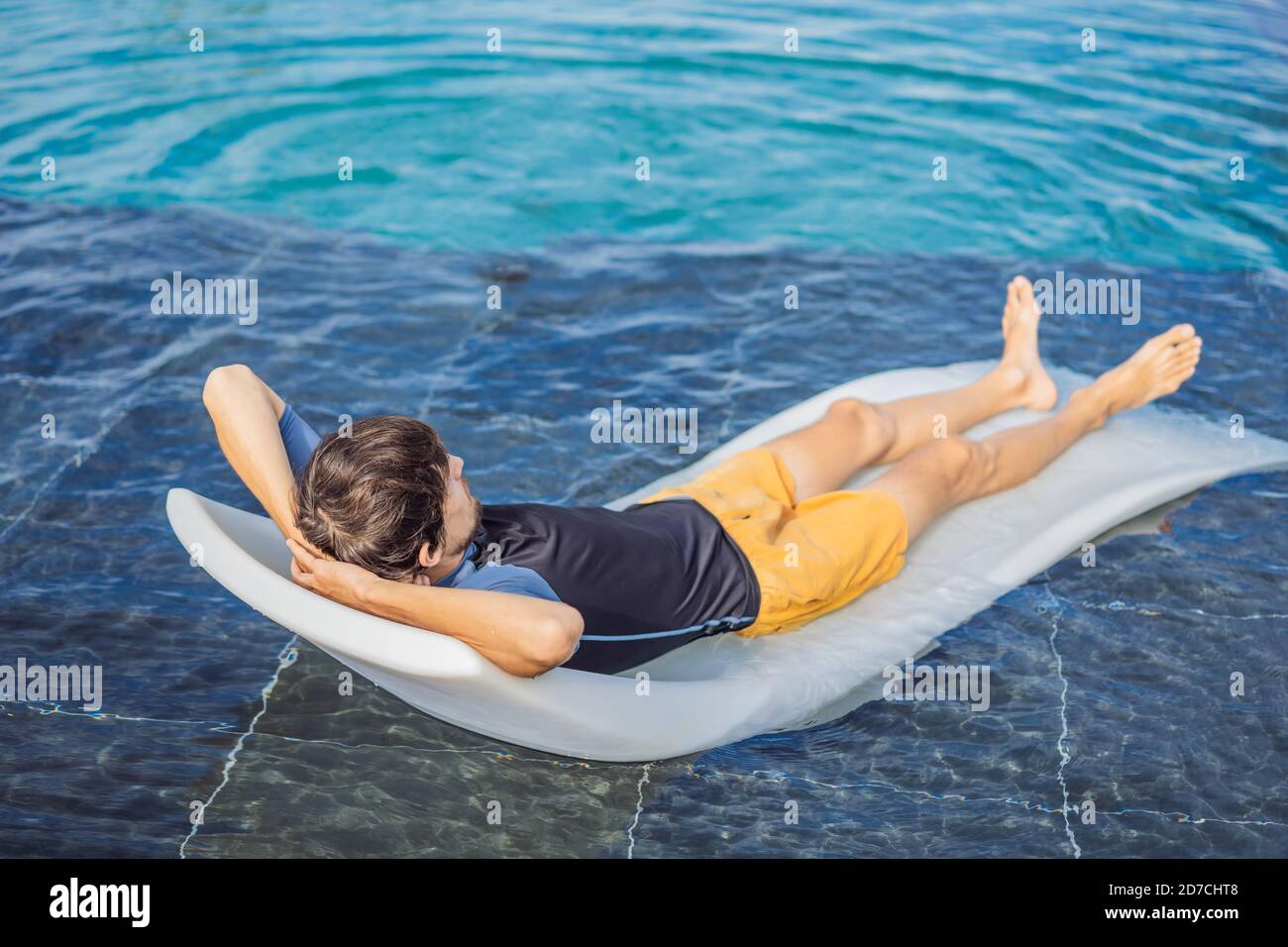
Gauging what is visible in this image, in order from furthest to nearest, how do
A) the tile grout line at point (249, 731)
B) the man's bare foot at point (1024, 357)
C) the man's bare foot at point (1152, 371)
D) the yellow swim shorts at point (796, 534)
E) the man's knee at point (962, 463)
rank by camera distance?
1. the man's bare foot at point (1024, 357)
2. the man's bare foot at point (1152, 371)
3. the man's knee at point (962, 463)
4. the yellow swim shorts at point (796, 534)
5. the tile grout line at point (249, 731)

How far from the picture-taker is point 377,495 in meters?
2.64

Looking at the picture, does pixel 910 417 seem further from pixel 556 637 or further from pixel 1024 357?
pixel 556 637

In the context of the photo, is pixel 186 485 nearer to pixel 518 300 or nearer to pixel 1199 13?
pixel 518 300

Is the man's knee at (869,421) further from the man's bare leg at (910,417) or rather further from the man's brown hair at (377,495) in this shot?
the man's brown hair at (377,495)

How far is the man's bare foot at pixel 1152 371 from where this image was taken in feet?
14.6

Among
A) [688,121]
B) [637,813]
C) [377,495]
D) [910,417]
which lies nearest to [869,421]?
[910,417]

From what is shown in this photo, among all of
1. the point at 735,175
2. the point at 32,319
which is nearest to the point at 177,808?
the point at 32,319

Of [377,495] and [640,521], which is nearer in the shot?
[377,495]

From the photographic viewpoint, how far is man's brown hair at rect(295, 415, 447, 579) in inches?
104

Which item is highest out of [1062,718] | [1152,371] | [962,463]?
[1152,371]

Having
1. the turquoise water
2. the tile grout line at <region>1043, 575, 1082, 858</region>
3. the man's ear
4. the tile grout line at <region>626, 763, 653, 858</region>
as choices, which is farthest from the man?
the turquoise water

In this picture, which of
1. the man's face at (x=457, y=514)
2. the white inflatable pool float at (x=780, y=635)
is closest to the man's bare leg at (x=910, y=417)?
the white inflatable pool float at (x=780, y=635)

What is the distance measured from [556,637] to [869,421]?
171cm

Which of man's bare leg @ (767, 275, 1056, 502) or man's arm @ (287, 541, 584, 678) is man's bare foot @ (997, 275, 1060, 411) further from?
man's arm @ (287, 541, 584, 678)
